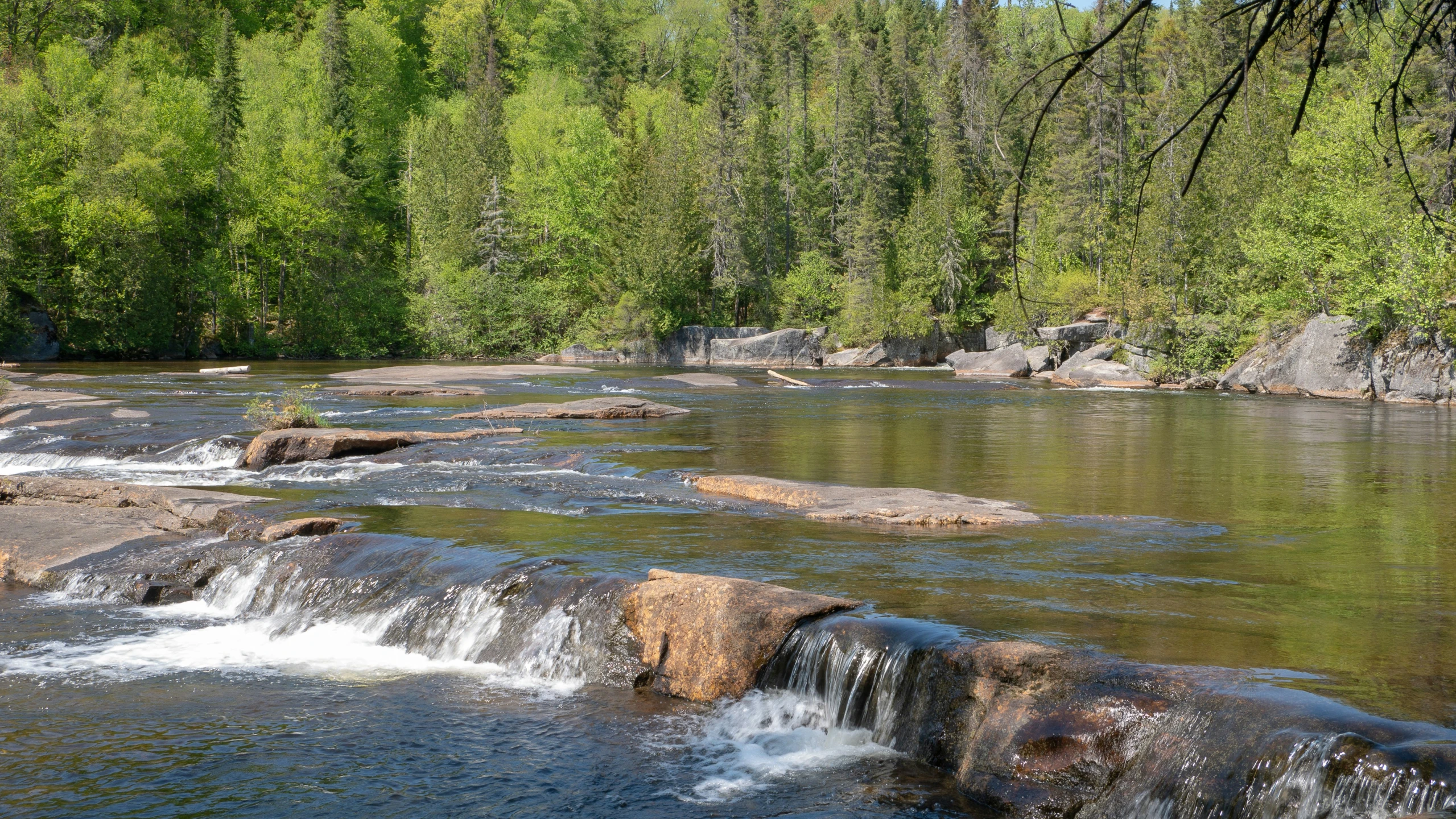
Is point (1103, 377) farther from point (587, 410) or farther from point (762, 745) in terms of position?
point (762, 745)

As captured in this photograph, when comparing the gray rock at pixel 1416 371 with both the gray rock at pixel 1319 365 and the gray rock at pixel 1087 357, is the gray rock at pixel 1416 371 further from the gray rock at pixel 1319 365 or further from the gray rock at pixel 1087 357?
the gray rock at pixel 1087 357

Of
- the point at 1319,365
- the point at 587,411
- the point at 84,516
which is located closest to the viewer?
the point at 84,516

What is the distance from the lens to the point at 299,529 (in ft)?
40.0

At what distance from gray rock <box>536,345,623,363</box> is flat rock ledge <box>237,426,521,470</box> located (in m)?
44.2

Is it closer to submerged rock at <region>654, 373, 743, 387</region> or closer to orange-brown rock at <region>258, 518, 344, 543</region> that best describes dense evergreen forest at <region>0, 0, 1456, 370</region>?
submerged rock at <region>654, 373, 743, 387</region>

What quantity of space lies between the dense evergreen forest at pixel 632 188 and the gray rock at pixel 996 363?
287 cm

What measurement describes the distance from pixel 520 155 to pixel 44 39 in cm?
2826

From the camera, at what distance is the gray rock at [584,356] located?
63812mm

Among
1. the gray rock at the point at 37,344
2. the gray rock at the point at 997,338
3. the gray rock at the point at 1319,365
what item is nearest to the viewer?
the gray rock at the point at 1319,365

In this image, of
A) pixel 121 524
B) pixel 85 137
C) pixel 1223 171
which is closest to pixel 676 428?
pixel 121 524

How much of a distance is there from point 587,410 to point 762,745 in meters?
18.8

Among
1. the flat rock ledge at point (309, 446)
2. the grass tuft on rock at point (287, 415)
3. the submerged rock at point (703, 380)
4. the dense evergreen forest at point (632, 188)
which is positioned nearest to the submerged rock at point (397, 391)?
the grass tuft on rock at point (287, 415)

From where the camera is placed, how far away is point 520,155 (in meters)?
71.6

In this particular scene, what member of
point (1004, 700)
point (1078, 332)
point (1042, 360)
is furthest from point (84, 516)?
point (1078, 332)
